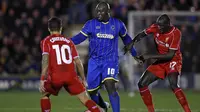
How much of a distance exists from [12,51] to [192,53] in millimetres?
6427

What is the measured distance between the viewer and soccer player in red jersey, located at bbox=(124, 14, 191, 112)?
11531mm

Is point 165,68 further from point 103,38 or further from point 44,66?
point 44,66

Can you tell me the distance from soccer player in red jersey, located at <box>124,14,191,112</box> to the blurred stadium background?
20.7ft

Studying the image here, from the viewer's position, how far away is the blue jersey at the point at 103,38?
1109 centimetres

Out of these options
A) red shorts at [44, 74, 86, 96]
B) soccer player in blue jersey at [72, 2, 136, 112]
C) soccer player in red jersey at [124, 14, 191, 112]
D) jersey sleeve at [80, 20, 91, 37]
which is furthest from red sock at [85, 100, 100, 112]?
soccer player in red jersey at [124, 14, 191, 112]

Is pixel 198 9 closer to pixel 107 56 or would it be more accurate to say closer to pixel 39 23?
pixel 39 23

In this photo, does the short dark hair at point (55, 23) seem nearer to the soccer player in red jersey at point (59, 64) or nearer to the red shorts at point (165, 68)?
the soccer player in red jersey at point (59, 64)

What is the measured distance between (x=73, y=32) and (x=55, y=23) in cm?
1327

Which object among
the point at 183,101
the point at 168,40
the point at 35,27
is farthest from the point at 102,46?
the point at 35,27

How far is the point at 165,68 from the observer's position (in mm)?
11836

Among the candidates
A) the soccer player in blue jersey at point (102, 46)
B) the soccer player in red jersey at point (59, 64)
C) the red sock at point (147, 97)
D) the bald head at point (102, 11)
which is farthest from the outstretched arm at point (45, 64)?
the red sock at point (147, 97)

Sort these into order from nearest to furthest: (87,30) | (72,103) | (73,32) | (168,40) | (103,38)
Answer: (103,38) < (87,30) < (168,40) < (72,103) < (73,32)

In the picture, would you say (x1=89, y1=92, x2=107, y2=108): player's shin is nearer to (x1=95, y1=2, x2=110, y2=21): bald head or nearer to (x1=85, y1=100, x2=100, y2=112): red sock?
(x1=95, y1=2, x2=110, y2=21): bald head

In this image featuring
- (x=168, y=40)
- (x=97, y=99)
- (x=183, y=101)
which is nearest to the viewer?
(x=183, y=101)
